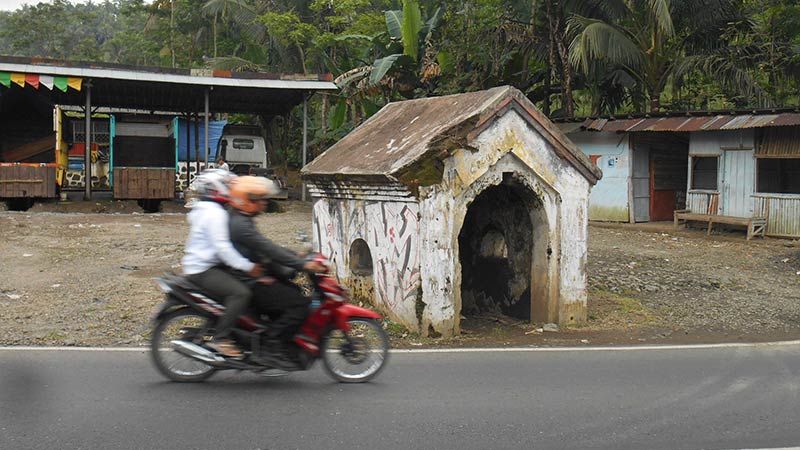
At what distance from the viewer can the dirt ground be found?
9.31m

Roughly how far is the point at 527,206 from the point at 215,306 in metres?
5.02

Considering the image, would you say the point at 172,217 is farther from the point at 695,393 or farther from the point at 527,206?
the point at 695,393

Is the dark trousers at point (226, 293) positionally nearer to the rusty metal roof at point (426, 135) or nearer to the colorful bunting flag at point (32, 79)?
the rusty metal roof at point (426, 135)

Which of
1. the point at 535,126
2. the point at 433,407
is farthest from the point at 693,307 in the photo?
the point at 433,407

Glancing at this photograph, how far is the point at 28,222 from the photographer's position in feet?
59.4

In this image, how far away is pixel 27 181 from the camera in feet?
67.3

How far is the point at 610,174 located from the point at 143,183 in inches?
532

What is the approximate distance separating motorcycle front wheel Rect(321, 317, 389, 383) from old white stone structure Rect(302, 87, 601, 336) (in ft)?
7.76

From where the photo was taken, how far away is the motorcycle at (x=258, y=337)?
6285 mm

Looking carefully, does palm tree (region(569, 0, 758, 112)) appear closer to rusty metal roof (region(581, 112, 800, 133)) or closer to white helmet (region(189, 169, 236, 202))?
rusty metal roof (region(581, 112, 800, 133))

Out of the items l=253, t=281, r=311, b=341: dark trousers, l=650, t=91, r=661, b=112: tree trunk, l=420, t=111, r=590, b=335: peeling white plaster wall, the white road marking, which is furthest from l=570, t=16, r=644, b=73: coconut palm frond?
l=253, t=281, r=311, b=341: dark trousers

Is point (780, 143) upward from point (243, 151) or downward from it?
downward

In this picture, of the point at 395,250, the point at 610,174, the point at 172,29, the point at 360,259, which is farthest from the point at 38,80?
the point at 172,29

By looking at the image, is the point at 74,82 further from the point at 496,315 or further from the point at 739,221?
the point at 739,221
